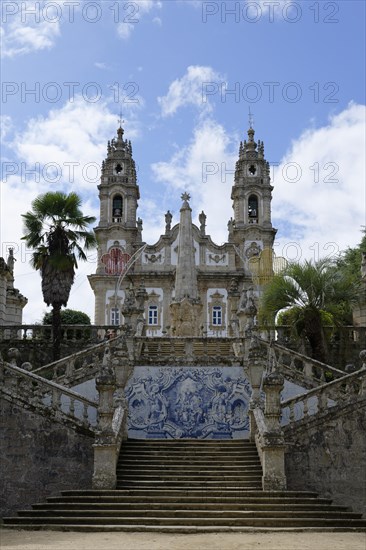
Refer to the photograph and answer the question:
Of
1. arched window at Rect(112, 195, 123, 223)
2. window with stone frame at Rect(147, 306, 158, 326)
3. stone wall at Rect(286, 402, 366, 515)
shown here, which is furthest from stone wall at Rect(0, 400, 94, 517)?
arched window at Rect(112, 195, 123, 223)

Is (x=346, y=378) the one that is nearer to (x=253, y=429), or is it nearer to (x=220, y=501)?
(x=253, y=429)

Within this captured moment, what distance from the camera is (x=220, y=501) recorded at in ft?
44.3

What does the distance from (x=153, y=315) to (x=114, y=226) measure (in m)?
8.90

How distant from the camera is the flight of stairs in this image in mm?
12414

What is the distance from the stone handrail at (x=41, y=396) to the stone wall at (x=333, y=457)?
4725 mm

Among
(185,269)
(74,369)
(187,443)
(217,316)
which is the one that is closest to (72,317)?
(217,316)

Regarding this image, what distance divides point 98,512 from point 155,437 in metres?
5.70

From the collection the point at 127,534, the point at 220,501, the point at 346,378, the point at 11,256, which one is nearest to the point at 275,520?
the point at 220,501

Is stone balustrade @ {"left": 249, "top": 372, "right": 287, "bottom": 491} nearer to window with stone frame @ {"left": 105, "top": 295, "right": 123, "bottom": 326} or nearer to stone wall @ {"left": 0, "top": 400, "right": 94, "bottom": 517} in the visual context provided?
stone wall @ {"left": 0, "top": 400, "right": 94, "bottom": 517}

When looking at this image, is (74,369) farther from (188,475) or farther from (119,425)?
(188,475)

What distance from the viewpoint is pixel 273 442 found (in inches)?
585

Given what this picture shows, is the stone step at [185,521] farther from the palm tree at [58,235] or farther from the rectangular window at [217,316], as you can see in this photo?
the rectangular window at [217,316]

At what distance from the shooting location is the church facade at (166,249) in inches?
2148

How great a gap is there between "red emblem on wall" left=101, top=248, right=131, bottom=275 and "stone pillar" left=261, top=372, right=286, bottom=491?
1644 inches
